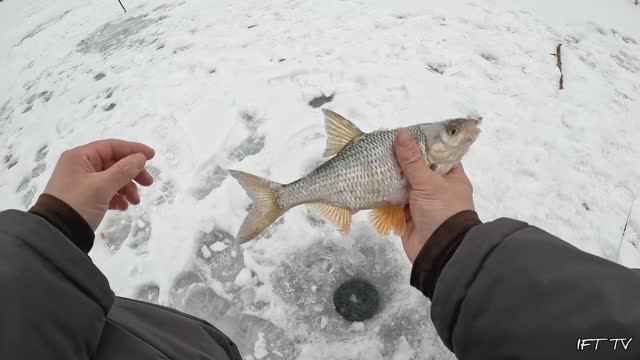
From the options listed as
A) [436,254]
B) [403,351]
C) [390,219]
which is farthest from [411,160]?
[403,351]

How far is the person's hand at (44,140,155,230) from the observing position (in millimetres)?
1754

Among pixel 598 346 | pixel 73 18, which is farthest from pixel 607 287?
pixel 73 18

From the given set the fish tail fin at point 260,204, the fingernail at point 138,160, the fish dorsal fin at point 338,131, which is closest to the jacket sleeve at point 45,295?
the fingernail at point 138,160

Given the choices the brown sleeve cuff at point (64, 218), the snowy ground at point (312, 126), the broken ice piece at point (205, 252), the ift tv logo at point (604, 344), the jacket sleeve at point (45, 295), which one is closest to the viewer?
the ift tv logo at point (604, 344)

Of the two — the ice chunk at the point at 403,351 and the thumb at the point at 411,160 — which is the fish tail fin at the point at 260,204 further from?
the ice chunk at the point at 403,351

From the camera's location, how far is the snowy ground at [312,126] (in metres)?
2.85

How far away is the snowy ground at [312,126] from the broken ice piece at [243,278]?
0.02m

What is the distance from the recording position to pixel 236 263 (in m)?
3.04

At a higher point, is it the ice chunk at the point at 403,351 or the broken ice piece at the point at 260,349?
the broken ice piece at the point at 260,349

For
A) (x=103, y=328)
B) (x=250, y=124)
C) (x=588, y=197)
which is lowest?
(x=588, y=197)

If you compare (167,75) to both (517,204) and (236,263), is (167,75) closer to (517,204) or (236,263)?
(236,263)

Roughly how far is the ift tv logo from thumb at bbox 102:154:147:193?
205cm

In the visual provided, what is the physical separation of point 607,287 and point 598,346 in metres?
0.18

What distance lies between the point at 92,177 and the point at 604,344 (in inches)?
84.2
